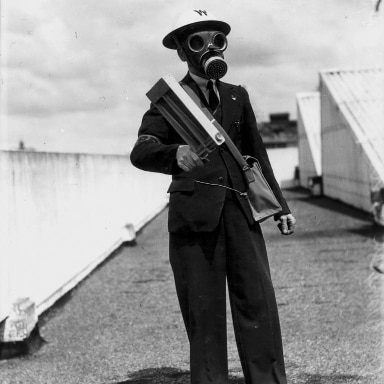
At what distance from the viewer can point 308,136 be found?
105 ft

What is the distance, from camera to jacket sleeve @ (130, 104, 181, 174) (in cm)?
357

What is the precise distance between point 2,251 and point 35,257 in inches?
41.5

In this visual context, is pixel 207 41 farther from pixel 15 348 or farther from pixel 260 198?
pixel 15 348

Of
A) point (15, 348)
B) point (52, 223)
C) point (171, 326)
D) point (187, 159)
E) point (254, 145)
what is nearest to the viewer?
point (187, 159)

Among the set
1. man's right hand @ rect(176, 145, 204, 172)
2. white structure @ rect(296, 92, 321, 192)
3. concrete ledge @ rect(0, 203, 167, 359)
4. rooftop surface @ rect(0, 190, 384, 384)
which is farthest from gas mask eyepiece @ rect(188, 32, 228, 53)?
white structure @ rect(296, 92, 321, 192)

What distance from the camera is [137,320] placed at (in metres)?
7.00

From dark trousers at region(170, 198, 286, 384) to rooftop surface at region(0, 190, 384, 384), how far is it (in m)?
0.84

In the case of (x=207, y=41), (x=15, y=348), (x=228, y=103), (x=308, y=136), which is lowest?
(x=15, y=348)

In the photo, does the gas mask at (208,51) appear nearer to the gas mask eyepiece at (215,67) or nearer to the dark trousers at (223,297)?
the gas mask eyepiece at (215,67)

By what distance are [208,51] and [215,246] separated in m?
0.99

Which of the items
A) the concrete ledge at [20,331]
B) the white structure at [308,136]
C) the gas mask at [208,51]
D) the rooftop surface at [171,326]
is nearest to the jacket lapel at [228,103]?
the gas mask at [208,51]

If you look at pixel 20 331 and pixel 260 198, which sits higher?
pixel 260 198

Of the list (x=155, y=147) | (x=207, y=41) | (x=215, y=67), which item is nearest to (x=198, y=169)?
(x=155, y=147)

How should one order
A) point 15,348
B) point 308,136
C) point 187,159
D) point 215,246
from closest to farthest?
1. point 187,159
2. point 215,246
3. point 15,348
4. point 308,136
